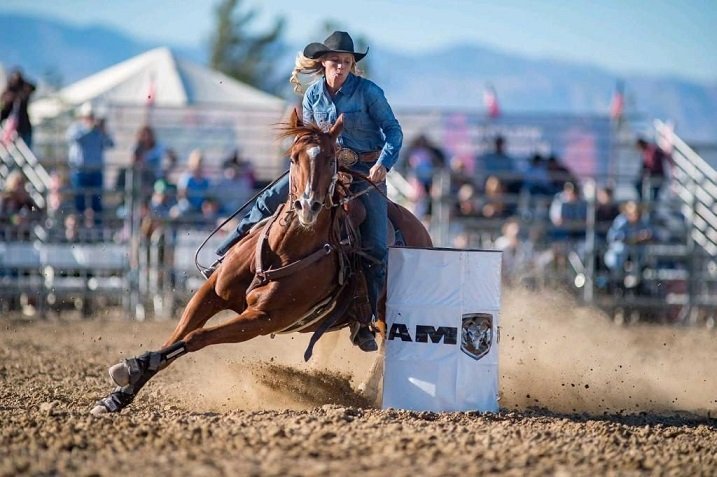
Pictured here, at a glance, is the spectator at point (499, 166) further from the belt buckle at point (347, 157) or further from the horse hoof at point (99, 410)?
the horse hoof at point (99, 410)

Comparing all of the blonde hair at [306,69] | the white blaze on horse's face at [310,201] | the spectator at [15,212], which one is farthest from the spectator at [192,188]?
the white blaze on horse's face at [310,201]

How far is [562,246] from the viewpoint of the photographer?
15672 mm

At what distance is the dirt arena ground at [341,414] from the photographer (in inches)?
209

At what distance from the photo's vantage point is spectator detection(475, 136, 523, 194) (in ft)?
55.2

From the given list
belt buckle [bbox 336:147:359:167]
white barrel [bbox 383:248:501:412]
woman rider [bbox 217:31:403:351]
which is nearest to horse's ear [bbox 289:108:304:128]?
woman rider [bbox 217:31:403:351]

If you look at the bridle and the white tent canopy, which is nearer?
the bridle

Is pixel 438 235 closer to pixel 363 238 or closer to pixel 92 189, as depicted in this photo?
pixel 92 189

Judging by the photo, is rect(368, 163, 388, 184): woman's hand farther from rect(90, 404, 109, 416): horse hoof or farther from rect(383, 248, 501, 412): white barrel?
rect(90, 404, 109, 416): horse hoof

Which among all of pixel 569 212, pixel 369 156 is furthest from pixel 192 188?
pixel 369 156

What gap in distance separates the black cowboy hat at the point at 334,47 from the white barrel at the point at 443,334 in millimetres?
1348

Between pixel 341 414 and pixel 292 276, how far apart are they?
1.00 meters

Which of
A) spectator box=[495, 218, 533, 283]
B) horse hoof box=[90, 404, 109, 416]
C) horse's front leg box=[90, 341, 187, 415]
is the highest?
spectator box=[495, 218, 533, 283]

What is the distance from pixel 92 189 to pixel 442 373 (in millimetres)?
8359

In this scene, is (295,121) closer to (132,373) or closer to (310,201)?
(310,201)
